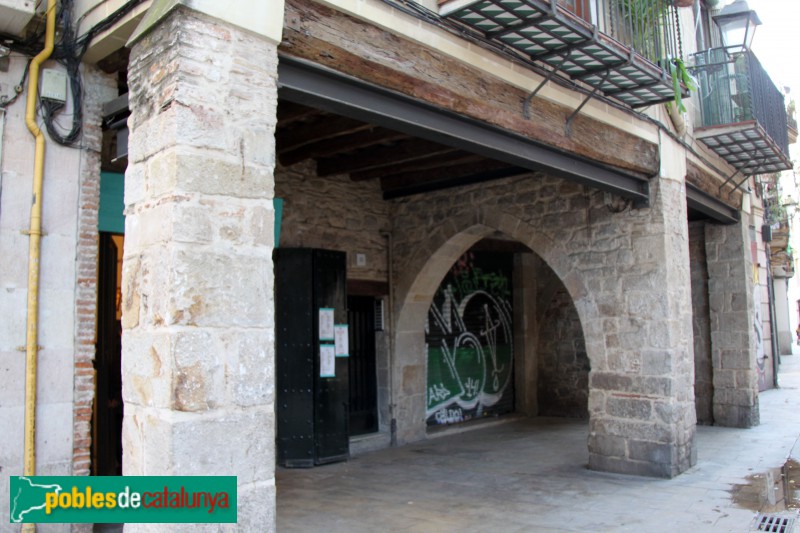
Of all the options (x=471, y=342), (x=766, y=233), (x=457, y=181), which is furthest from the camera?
(x=766, y=233)

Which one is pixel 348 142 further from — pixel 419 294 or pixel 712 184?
pixel 712 184

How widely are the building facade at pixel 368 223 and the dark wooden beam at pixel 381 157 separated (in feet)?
0.14

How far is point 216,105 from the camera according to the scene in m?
2.96

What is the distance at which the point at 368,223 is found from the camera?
8281 mm

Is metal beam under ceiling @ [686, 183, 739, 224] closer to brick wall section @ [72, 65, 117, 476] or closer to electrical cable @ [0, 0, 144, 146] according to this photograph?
brick wall section @ [72, 65, 117, 476]

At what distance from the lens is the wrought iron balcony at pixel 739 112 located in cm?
757

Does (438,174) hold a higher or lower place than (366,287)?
higher

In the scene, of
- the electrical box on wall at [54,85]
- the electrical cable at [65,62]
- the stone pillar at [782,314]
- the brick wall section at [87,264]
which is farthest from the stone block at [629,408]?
the stone pillar at [782,314]

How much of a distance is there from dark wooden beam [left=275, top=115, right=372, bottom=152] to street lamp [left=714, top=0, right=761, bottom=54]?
4391 millimetres

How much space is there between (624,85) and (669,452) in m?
3.36

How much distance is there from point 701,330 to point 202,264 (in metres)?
8.41

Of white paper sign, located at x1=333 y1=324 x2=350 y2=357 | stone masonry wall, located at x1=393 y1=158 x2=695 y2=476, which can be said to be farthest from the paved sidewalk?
white paper sign, located at x1=333 y1=324 x2=350 y2=357

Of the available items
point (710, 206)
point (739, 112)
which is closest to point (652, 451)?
point (710, 206)

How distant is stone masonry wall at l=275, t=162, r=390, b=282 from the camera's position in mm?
7223
